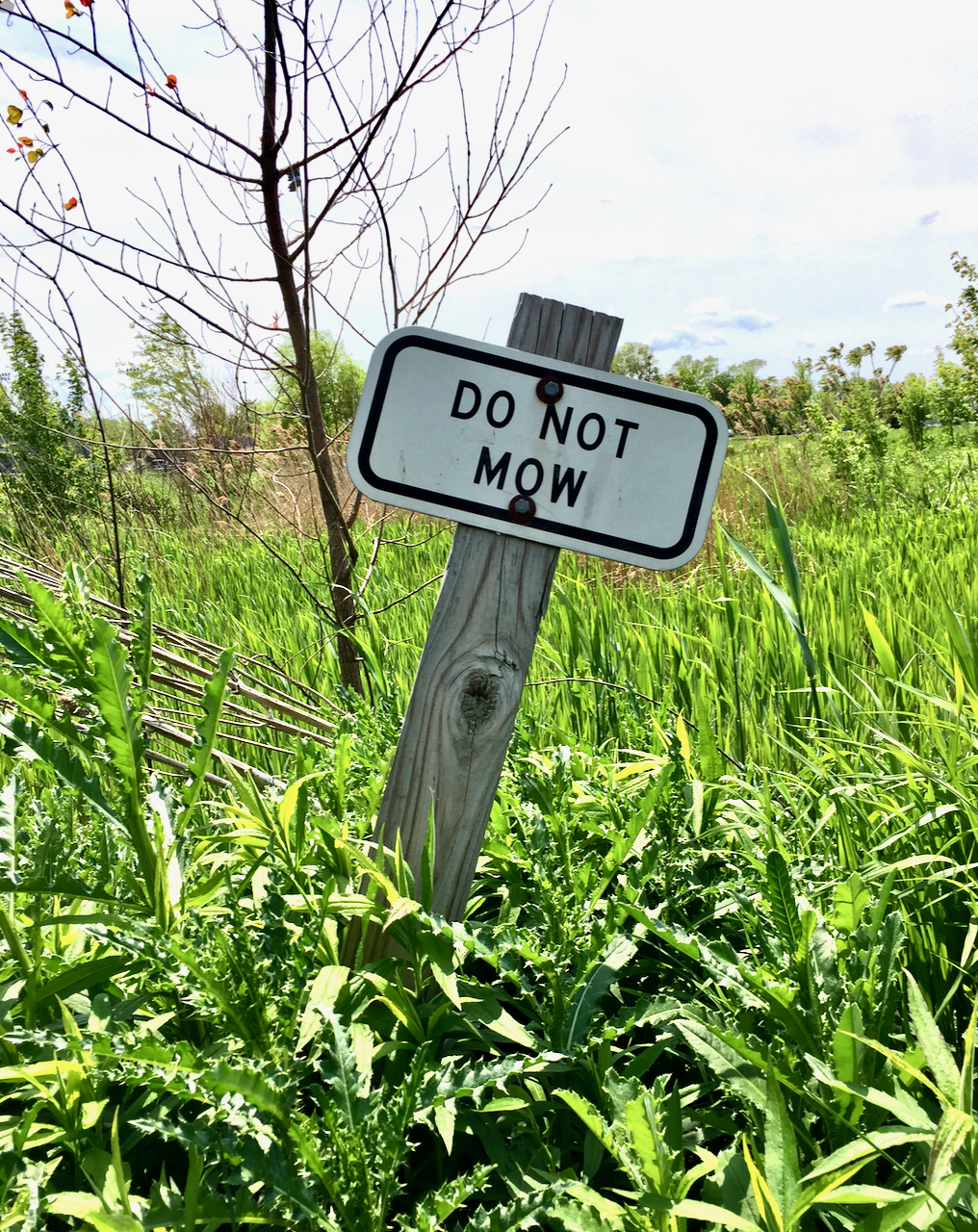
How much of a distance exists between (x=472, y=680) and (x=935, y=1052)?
0.69 metres

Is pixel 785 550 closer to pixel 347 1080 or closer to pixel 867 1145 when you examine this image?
pixel 867 1145

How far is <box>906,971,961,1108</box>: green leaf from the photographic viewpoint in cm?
85

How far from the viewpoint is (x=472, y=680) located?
3.85ft

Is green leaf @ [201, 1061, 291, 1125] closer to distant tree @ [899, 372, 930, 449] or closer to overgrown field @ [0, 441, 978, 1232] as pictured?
overgrown field @ [0, 441, 978, 1232]

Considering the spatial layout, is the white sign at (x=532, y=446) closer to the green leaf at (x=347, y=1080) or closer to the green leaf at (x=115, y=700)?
the green leaf at (x=115, y=700)

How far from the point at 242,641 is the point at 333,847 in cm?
245

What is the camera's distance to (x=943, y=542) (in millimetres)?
3883

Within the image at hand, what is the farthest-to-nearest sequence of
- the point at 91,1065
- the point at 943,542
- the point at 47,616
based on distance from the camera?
the point at 943,542 < the point at 47,616 < the point at 91,1065

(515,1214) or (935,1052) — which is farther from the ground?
(935,1052)

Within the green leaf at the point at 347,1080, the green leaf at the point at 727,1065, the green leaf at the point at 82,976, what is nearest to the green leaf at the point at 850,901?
the green leaf at the point at 727,1065

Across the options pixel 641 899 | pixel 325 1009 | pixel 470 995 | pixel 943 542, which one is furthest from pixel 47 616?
pixel 943 542

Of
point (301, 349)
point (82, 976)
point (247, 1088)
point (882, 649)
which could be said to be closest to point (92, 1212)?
point (247, 1088)

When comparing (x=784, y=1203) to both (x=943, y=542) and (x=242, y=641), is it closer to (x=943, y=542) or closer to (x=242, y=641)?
(x=242, y=641)

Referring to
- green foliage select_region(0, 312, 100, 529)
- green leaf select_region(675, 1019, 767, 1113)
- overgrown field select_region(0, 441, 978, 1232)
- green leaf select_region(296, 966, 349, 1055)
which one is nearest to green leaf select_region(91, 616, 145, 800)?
overgrown field select_region(0, 441, 978, 1232)
